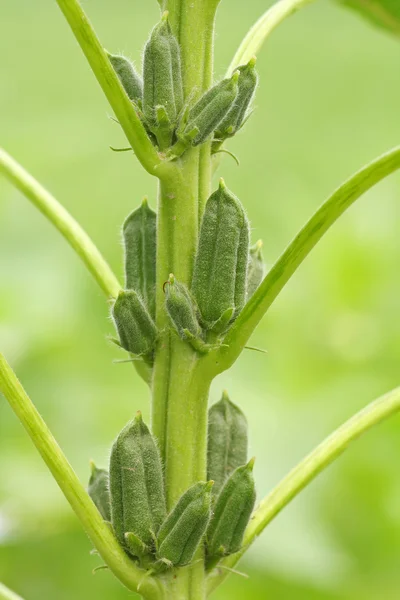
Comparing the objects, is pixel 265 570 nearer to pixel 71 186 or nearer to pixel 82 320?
pixel 82 320

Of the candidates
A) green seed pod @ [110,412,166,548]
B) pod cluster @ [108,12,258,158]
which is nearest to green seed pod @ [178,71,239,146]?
pod cluster @ [108,12,258,158]

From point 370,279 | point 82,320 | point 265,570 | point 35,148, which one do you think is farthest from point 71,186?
point 265,570

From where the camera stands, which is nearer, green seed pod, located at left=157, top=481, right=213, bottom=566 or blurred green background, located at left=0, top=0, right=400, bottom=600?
green seed pod, located at left=157, top=481, right=213, bottom=566

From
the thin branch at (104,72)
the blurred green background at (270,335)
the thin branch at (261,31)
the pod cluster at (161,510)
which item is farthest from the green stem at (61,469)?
the blurred green background at (270,335)

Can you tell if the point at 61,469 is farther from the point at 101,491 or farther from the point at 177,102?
the point at 177,102

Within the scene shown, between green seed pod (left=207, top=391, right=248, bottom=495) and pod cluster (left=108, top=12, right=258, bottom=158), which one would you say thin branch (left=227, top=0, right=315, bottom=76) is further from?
green seed pod (left=207, top=391, right=248, bottom=495)

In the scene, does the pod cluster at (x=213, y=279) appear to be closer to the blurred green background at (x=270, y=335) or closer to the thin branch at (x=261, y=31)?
the thin branch at (x=261, y=31)

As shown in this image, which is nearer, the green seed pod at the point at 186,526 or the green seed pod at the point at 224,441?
the green seed pod at the point at 186,526

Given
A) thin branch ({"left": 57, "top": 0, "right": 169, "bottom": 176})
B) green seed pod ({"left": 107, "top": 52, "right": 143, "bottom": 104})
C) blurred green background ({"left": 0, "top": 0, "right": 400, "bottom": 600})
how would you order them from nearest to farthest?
thin branch ({"left": 57, "top": 0, "right": 169, "bottom": 176}) → green seed pod ({"left": 107, "top": 52, "right": 143, "bottom": 104}) → blurred green background ({"left": 0, "top": 0, "right": 400, "bottom": 600})
